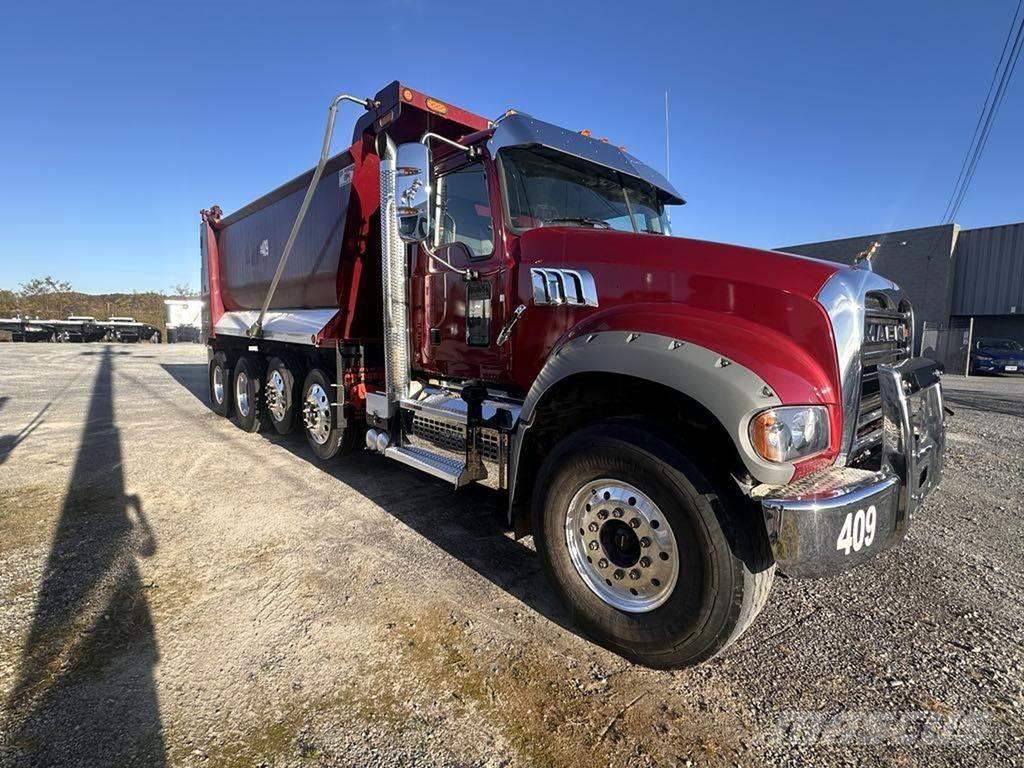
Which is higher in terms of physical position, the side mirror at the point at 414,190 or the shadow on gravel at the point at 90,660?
the side mirror at the point at 414,190

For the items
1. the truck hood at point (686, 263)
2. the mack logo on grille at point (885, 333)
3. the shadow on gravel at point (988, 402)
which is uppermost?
the truck hood at point (686, 263)

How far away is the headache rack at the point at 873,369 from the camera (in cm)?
253

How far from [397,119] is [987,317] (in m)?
30.8

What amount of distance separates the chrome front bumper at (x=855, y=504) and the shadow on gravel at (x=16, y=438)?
24.1 feet

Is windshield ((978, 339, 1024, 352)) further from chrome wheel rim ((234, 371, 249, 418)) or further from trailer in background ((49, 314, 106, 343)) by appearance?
trailer in background ((49, 314, 106, 343))

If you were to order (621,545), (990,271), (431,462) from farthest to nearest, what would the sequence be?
1. (990,271)
2. (431,462)
3. (621,545)

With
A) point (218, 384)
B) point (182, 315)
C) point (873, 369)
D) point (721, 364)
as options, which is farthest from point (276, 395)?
point (182, 315)

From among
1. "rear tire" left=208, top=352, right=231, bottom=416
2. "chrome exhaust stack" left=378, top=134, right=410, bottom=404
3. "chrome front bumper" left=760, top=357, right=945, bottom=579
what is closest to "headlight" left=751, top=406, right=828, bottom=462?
"chrome front bumper" left=760, top=357, right=945, bottom=579

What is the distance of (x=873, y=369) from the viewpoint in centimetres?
263

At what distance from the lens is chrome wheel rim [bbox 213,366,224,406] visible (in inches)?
338

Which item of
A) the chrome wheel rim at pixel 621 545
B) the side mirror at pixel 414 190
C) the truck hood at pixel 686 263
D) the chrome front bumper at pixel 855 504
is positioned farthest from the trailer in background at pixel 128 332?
the chrome front bumper at pixel 855 504

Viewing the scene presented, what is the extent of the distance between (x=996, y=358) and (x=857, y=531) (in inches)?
956

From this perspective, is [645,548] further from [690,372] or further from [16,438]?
[16,438]

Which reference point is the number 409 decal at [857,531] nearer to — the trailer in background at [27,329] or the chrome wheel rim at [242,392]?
the chrome wheel rim at [242,392]
